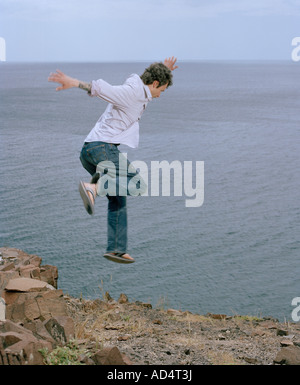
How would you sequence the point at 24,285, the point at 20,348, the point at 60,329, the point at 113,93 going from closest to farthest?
the point at 113,93 < the point at 20,348 < the point at 60,329 < the point at 24,285

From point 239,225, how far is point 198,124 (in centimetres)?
3432

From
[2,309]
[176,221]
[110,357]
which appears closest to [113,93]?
[110,357]

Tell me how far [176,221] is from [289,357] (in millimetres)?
39642

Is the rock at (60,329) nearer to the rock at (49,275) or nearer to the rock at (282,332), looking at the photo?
the rock at (282,332)

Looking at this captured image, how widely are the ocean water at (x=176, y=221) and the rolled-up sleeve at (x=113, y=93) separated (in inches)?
753

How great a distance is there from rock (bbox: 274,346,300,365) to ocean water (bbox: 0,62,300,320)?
15.1m

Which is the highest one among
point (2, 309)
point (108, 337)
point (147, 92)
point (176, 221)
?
point (176, 221)

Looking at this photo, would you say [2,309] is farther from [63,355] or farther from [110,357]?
[110,357]

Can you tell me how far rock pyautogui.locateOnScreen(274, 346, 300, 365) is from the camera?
9.78 meters

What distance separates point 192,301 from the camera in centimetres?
3828

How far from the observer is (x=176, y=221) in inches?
1950
